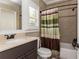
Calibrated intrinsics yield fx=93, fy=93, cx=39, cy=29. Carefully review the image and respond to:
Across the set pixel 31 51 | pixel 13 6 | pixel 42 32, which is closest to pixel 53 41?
pixel 42 32

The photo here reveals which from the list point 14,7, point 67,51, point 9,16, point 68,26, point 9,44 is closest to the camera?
point 9,44

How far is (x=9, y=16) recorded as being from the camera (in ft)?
7.14

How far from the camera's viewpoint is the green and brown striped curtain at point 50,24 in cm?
300

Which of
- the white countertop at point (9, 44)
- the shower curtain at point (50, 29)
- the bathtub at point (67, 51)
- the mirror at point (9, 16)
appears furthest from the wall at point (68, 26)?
the white countertop at point (9, 44)

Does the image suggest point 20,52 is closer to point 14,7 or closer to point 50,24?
point 14,7

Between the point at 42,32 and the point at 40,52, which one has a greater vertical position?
the point at 42,32

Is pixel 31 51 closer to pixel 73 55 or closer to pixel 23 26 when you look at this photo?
pixel 23 26

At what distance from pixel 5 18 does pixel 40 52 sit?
1313 mm

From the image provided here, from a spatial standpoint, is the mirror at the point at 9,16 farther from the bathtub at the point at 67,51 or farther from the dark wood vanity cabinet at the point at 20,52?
the bathtub at the point at 67,51

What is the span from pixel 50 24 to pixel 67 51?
1095 mm

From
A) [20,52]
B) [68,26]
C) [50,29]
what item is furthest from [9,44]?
[68,26]

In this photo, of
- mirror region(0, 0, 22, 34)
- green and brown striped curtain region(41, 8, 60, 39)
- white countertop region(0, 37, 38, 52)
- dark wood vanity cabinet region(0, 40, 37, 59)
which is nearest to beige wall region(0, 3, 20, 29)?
mirror region(0, 0, 22, 34)

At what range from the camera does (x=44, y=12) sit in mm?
3406

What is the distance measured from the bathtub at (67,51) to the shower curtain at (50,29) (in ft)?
0.97
